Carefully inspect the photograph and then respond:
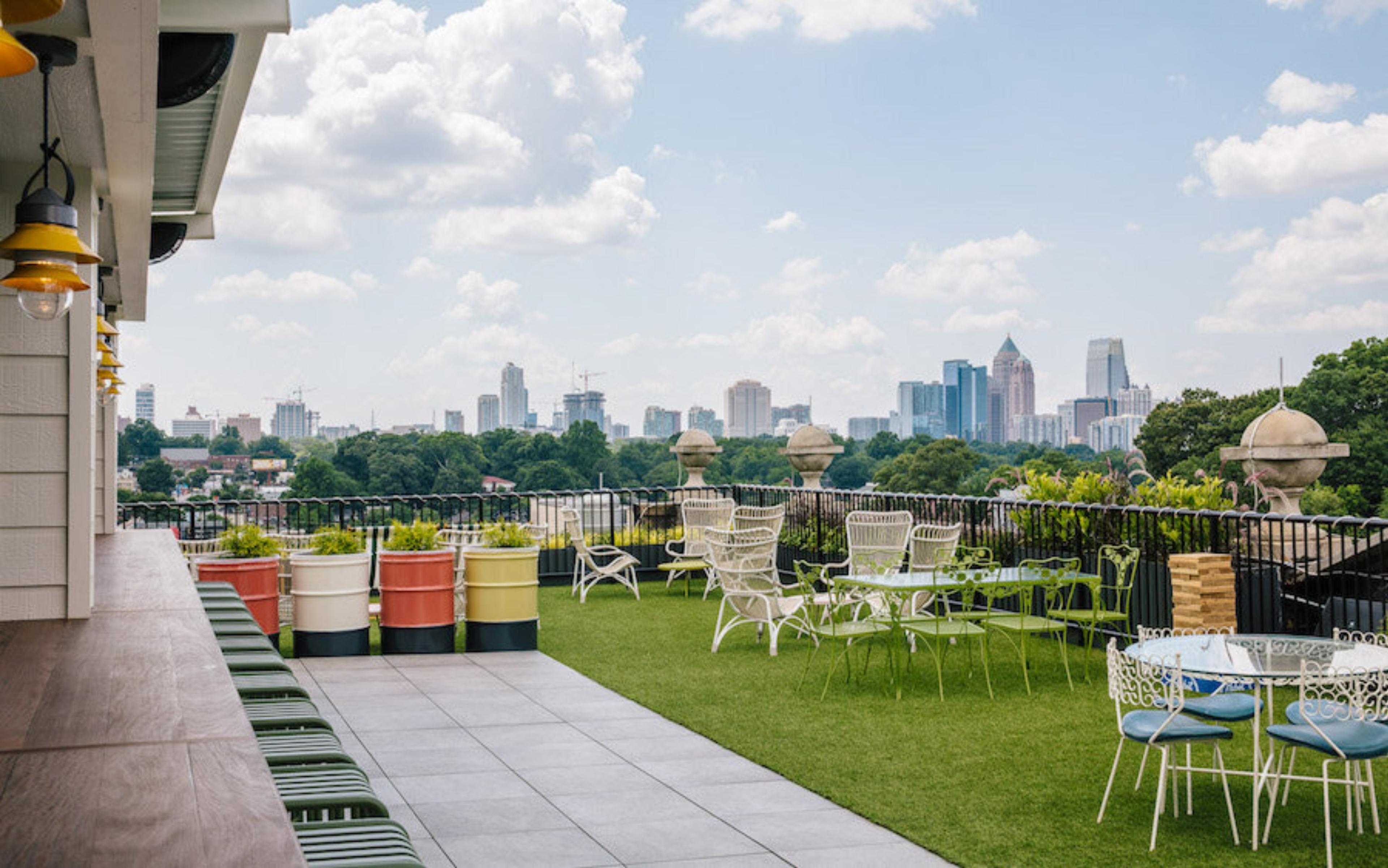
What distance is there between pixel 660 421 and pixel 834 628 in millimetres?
60911

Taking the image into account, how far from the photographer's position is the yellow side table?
1312 centimetres

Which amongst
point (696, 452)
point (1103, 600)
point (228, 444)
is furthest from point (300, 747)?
point (228, 444)

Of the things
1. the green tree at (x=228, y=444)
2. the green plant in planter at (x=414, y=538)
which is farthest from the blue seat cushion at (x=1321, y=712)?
the green tree at (x=228, y=444)

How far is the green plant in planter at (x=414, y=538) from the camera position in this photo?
987 centimetres

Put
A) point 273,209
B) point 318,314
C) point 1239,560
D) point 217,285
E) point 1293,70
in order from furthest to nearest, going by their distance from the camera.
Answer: point 1293,70 < point 318,314 < point 217,285 < point 273,209 < point 1239,560

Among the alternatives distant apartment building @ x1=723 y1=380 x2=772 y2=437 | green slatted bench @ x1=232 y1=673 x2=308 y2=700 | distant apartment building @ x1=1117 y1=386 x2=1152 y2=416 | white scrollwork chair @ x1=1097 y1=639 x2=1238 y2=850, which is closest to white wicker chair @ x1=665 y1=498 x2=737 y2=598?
white scrollwork chair @ x1=1097 y1=639 x2=1238 y2=850

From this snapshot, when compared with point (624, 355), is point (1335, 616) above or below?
below

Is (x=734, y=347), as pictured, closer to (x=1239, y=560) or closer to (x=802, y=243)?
(x=802, y=243)

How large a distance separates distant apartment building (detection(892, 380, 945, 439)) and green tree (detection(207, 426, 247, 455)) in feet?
163

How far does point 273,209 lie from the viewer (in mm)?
42688

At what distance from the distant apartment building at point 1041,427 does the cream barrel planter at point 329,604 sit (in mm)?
61700

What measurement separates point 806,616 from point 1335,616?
357 cm

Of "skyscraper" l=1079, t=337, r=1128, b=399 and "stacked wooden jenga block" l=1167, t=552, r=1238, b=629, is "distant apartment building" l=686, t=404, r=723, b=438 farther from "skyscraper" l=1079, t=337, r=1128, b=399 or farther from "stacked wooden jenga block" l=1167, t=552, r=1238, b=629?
"skyscraper" l=1079, t=337, r=1128, b=399

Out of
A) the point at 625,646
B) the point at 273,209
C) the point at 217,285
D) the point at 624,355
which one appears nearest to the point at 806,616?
the point at 625,646
